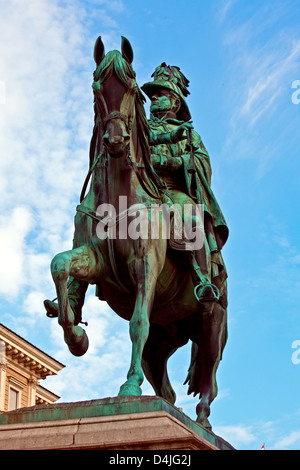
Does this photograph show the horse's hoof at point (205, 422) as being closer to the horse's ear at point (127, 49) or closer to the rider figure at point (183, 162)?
the rider figure at point (183, 162)

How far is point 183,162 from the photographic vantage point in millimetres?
10734

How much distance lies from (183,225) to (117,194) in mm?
1046

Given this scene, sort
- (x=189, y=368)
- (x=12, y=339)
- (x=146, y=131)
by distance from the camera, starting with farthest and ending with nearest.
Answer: (x=12, y=339), (x=189, y=368), (x=146, y=131)

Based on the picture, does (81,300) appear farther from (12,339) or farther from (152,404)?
(12,339)

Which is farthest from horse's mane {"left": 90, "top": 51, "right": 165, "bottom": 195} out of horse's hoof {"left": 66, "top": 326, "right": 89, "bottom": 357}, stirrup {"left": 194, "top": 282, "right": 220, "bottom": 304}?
horse's hoof {"left": 66, "top": 326, "right": 89, "bottom": 357}

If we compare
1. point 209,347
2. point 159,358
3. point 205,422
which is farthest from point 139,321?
point 159,358

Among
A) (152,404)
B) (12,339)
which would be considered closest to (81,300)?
(152,404)

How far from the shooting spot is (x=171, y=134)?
11.0m

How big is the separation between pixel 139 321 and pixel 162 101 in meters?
4.13

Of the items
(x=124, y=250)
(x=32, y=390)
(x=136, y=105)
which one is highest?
(x=32, y=390)

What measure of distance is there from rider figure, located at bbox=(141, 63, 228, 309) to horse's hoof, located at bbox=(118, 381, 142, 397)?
2059 millimetres

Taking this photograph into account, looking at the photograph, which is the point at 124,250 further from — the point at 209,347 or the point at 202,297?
the point at 209,347

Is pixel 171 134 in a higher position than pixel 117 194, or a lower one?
higher

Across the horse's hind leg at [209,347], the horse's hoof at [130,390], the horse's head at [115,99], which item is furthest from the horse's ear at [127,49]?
the horse's hoof at [130,390]
